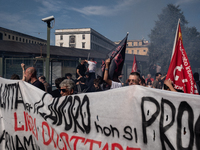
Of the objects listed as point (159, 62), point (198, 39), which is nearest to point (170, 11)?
point (198, 39)

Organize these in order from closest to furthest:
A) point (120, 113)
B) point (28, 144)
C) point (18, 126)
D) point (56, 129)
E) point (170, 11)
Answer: point (120, 113) → point (56, 129) → point (28, 144) → point (18, 126) → point (170, 11)

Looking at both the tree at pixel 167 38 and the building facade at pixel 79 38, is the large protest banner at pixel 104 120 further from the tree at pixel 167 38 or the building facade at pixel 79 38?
the building facade at pixel 79 38

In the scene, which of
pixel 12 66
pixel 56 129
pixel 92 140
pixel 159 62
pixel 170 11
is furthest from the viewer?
pixel 170 11

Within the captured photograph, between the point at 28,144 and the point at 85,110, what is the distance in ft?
3.59

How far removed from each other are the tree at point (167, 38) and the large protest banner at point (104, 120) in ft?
115

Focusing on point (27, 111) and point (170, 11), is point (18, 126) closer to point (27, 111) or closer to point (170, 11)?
point (27, 111)

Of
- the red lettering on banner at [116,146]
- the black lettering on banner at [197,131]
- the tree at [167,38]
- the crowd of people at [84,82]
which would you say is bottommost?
the red lettering on banner at [116,146]

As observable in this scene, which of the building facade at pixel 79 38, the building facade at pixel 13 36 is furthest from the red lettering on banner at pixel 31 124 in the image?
the building facade at pixel 79 38

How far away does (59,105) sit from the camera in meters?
2.63

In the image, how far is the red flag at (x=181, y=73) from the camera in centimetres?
322

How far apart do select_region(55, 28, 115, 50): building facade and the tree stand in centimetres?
3178

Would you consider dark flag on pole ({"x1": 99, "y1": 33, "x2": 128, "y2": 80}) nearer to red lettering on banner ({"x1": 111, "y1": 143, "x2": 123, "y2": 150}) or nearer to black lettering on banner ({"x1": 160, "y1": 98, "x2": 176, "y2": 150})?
red lettering on banner ({"x1": 111, "y1": 143, "x2": 123, "y2": 150})

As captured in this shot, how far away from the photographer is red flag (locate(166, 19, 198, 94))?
10.6 feet

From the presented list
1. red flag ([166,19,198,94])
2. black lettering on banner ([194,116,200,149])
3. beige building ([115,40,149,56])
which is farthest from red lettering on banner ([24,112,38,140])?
beige building ([115,40,149,56])
